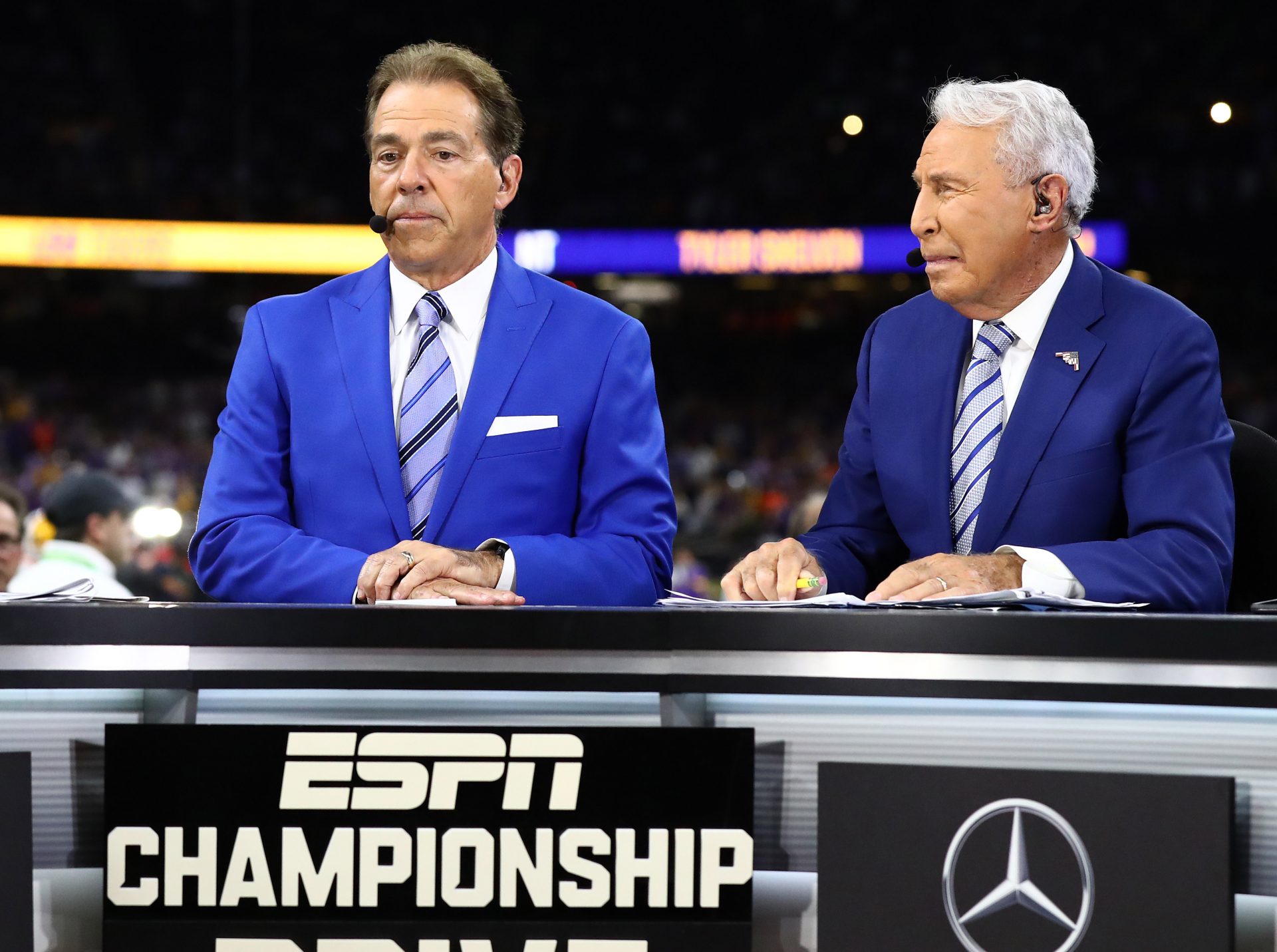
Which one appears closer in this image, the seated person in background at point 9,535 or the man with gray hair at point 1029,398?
the man with gray hair at point 1029,398

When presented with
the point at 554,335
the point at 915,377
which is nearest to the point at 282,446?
the point at 554,335

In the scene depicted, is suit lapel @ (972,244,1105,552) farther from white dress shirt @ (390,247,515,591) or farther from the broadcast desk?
white dress shirt @ (390,247,515,591)

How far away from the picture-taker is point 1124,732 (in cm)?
125

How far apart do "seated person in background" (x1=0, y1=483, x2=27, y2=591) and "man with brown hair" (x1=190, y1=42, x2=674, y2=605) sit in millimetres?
2271

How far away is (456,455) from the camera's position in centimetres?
174

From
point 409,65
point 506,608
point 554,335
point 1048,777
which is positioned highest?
point 409,65

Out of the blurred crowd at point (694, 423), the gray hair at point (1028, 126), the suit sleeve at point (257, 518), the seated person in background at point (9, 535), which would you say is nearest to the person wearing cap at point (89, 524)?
the seated person in background at point (9, 535)

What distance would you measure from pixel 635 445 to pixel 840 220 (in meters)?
10.3

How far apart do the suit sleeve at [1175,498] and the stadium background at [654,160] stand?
9425mm

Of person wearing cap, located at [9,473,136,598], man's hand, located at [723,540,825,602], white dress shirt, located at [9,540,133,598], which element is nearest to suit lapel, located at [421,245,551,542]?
man's hand, located at [723,540,825,602]

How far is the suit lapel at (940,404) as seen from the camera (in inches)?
71.1

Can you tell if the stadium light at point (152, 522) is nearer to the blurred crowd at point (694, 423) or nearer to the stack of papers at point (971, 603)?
the blurred crowd at point (694, 423)

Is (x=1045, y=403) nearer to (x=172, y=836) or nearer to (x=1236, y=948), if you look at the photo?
(x=1236, y=948)

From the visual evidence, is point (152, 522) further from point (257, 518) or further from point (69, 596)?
point (69, 596)
